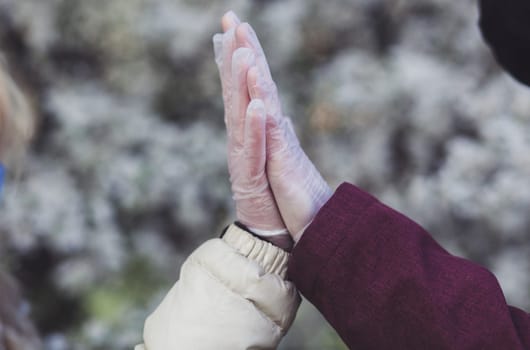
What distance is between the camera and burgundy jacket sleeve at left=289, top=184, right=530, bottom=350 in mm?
647

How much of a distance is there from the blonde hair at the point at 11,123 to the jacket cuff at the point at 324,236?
686mm

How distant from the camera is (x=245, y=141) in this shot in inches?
28.1

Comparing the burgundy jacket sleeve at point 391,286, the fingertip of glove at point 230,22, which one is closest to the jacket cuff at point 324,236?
the burgundy jacket sleeve at point 391,286

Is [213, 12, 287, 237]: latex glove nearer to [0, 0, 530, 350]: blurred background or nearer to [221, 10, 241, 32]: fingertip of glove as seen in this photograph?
[221, 10, 241, 32]: fingertip of glove

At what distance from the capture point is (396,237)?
2.26 ft

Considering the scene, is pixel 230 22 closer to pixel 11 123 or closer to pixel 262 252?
→ pixel 262 252

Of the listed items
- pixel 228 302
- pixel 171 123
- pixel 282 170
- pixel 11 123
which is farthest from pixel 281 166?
pixel 171 123

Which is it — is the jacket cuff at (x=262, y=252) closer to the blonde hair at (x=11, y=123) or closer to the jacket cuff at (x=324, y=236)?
the jacket cuff at (x=324, y=236)

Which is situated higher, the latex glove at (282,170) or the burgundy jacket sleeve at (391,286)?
the latex glove at (282,170)

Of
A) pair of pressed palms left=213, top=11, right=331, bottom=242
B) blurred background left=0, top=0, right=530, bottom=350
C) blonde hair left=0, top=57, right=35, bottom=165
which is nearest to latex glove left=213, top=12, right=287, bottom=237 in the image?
pair of pressed palms left=213, top=11, right=331, bottom=242

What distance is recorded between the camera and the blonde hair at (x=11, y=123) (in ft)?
3.74

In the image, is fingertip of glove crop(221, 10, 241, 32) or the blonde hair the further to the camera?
the blonde hair

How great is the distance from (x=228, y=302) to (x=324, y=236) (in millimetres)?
137

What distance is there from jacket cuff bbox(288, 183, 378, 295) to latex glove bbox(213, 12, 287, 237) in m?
0.07
